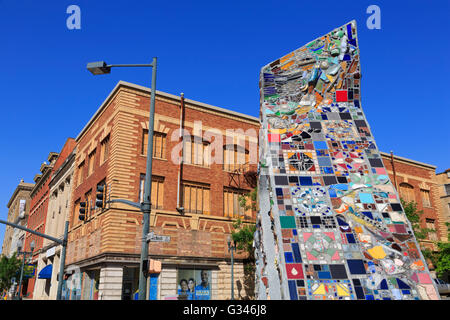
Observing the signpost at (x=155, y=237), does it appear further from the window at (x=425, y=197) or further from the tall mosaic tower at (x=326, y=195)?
the window at (x=425, y=197)

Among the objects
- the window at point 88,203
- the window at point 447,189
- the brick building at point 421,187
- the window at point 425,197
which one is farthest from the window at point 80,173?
the window at point 447,189

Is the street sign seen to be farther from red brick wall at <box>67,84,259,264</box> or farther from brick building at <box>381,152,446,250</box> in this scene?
brick building at <box>381,152,446,250</box>

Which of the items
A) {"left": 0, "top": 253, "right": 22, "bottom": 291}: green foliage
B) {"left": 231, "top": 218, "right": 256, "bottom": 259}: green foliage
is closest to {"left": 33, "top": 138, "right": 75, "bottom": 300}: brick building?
{"left": 0, "top": 253, "right": 22, "bottom": 291}: green foliage

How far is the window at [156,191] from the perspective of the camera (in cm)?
2445

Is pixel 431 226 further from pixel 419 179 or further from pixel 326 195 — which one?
pixel 326 195

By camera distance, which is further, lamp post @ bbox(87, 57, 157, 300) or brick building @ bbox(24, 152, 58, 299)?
brick building @ bbox(24, 152, 58, 299)

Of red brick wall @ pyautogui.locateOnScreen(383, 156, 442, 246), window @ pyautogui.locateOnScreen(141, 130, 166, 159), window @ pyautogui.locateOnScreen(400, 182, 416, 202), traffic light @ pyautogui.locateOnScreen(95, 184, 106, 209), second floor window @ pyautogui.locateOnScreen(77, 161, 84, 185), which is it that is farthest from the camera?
red brick wall @ pyautogui.locateOnScreen(383, 156, 442, 246)

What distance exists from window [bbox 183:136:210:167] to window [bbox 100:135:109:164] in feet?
18.1

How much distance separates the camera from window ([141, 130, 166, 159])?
25389mm

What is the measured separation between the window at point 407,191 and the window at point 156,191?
86.7 ft

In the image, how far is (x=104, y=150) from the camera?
27.0 meters

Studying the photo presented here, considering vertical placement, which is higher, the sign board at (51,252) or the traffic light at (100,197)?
the sign board at (51,252)

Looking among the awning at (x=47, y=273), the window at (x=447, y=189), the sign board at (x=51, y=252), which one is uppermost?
the window at (x=447, y=189)

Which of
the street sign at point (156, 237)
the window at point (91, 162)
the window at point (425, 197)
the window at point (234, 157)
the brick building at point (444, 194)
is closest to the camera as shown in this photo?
the street sign at point (156, 237)
